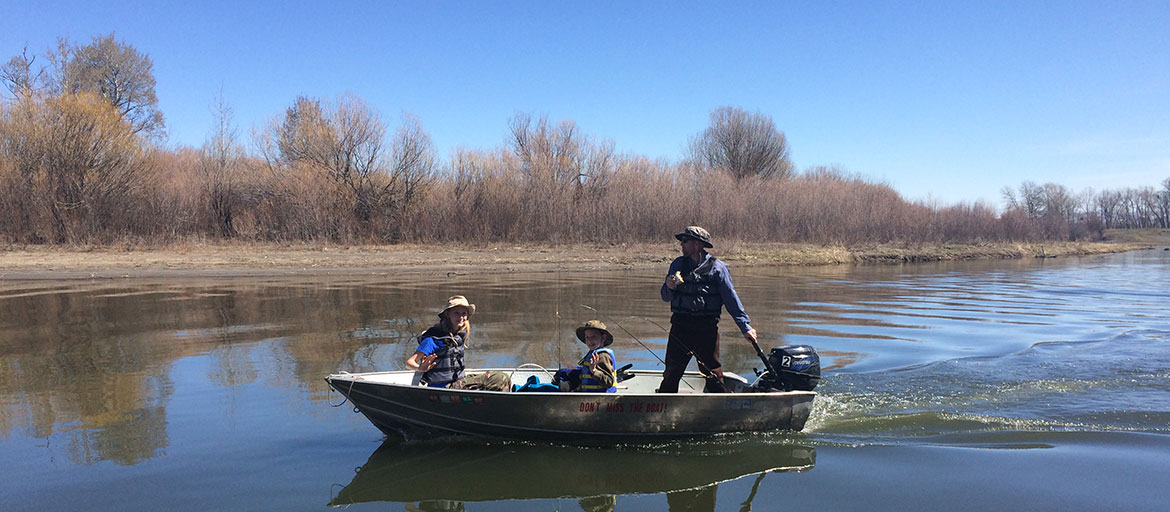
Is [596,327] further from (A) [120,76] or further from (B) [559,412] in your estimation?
(A) [120,76]

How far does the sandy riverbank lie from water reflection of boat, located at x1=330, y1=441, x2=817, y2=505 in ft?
67.7

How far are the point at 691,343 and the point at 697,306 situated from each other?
1.29 ft

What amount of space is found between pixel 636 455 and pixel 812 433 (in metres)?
1.87

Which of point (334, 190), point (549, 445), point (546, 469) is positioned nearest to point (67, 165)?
point (334, 190)

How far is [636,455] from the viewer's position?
6305 mm

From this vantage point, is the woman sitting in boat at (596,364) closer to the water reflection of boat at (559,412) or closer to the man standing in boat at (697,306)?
the water reflection of boat at (559,412)

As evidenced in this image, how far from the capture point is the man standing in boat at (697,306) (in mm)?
6730

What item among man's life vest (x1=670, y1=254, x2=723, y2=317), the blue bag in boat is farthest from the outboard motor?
the blue bag in boat

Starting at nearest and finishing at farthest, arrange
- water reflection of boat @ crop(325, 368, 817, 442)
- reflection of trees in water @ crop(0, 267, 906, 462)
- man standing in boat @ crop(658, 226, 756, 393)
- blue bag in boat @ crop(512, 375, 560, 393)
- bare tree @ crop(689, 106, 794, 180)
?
1. water reflection of boat @ crop(325, 368, 817, 442)
2. blue bag in boat @ crop(512, 375, 560, 393)
3. man standing in boat @ crop(658, 226, 756, 393)
4. reflection of trees in water @ crop(0, 267, 906, 462)
5. bare tree @ crop(689, 106, 794, 180)

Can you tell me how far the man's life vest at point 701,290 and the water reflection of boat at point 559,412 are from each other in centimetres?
90

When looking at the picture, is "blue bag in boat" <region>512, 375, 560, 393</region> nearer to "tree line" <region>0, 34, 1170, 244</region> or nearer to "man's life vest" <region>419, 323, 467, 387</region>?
"man's life vest" <region>419, 323, 467, 387</region>

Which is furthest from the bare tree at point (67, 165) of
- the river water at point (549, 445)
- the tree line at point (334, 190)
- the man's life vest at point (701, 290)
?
the man's life vest at point (701, 290)

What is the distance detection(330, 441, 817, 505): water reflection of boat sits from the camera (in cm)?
547

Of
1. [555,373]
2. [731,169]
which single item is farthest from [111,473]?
[731,169]
